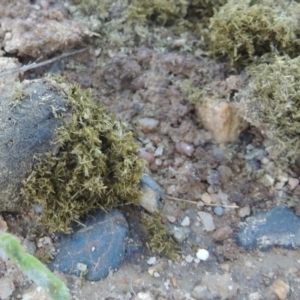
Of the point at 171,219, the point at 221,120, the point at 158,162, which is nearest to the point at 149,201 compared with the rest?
the point at 171,219

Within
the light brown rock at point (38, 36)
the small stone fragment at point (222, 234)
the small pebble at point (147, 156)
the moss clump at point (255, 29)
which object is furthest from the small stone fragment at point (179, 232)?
the light brown rock at point (38, 36)

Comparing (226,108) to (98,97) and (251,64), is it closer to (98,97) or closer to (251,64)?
(251,64)

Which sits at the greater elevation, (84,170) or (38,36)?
(38,36)

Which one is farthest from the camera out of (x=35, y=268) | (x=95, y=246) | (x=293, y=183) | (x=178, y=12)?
(x=178, y=12)

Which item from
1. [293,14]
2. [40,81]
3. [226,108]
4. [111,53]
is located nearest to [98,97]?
[111,53]

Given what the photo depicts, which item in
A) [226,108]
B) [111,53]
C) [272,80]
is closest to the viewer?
[272,80]

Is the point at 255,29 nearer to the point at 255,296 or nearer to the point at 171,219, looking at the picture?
the point at 171,219

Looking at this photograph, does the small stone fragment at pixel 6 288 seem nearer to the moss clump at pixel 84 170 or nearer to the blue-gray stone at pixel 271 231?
the moss clump at pixel 84 170
